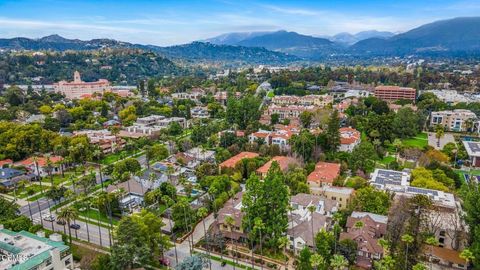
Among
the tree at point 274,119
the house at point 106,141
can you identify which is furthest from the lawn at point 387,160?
the house at point 106,141

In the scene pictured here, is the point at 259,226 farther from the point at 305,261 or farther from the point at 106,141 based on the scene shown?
the point at 106,141

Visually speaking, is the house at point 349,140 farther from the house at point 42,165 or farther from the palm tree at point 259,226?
the house at point 42,165

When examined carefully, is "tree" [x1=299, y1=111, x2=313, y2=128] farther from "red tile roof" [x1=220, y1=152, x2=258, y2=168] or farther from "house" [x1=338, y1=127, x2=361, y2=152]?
"red tile roof" [x1=220, y1=152, x2=258, y2=168]

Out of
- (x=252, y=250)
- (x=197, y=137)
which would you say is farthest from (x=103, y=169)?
(x=252, y=250)

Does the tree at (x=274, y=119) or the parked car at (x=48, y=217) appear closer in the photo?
the parked car at (x=48, y=217)

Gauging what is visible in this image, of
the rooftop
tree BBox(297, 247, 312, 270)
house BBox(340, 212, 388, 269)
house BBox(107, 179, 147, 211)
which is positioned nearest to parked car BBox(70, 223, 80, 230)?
house BBox(107, 179, 147, 211)

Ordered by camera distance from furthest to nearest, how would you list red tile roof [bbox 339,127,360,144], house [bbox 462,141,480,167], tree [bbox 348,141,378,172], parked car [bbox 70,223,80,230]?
red tile roof [bbox 339,127,360,144] < house [bbox 462,141,480,167] < tree [bbox 348,141,378,172] < parked car [bbox 70,223,80,230]
